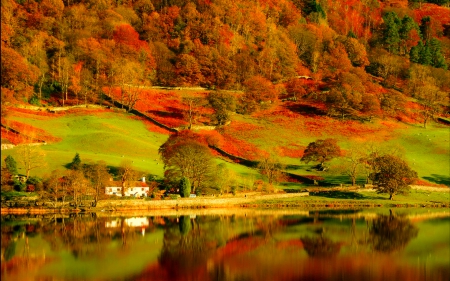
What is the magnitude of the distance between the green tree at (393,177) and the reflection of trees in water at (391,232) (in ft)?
45.9

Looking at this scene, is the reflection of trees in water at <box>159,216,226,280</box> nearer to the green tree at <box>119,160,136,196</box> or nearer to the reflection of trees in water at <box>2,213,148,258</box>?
the reflection of trees in water at <box>2,213,148,258</box>

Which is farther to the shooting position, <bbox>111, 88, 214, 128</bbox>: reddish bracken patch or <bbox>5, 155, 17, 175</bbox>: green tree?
<bbox>111, 88, 214, 128</bbox>: reddish bracken patch

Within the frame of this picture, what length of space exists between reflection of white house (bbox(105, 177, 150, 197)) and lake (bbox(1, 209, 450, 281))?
6522mm

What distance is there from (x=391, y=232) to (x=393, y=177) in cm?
2612

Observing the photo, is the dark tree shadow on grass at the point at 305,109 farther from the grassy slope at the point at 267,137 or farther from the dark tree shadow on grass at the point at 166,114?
the dark tree shadow on grass at the point at 166,114

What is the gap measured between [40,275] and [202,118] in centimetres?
8611

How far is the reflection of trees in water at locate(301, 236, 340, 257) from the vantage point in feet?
157

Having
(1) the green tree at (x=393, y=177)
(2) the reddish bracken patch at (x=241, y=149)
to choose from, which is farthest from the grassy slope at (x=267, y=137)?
(1) the green tree at (x=393, y=177)

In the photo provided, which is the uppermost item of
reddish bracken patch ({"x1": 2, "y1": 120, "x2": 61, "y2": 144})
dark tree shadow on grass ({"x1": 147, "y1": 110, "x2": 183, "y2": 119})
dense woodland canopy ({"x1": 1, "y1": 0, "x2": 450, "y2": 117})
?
dense woodland canopy ({"x1": 1, "y1": 0, "x2": 450, "y2": 117})

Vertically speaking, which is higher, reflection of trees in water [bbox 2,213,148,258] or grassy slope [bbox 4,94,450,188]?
grassy slope [bbox 4,94,450,188]

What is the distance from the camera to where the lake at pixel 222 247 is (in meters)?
40.3

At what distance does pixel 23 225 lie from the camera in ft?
181

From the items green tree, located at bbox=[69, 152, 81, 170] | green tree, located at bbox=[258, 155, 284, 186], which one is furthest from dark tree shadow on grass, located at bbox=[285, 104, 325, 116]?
green tree, located at bbox=[69, 152, 81, 170]

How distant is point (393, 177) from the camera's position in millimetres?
83125
